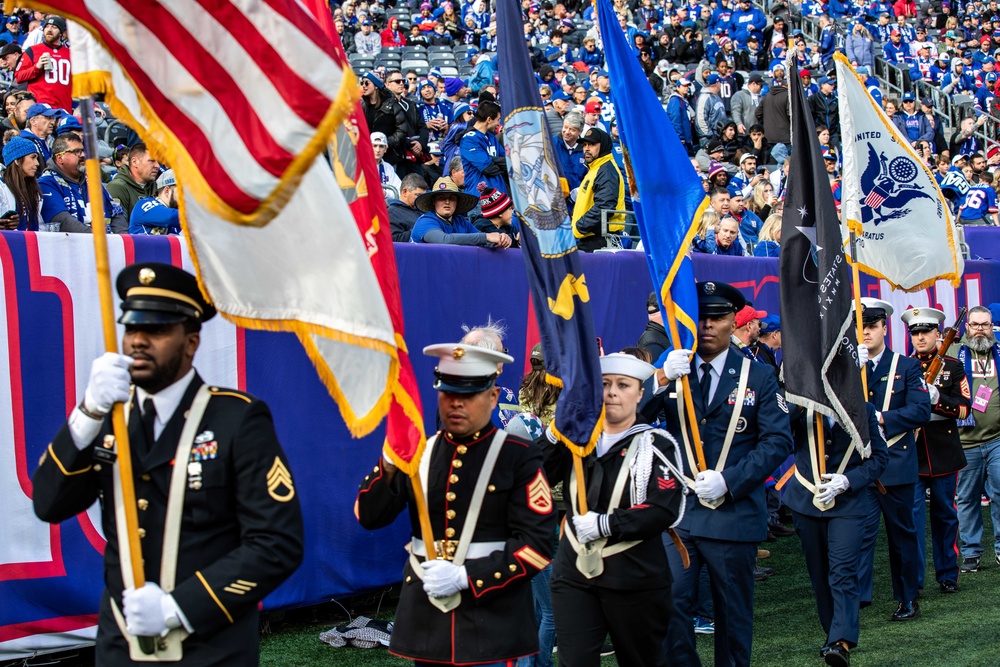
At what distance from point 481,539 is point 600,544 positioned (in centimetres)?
85

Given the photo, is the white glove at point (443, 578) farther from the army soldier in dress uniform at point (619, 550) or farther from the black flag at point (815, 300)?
the black flag at point (815, 300)

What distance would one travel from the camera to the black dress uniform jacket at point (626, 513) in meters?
5.14

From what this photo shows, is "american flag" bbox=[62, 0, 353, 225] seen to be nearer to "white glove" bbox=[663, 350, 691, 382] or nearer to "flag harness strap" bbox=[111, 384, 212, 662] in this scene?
"flag harness strap" bbox=[111, 384, 212, 662]

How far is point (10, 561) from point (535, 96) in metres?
3.42

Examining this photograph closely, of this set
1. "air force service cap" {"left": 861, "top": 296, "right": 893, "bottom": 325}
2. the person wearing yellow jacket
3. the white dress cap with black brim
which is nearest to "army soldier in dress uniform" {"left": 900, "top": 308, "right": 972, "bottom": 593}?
"air force service cap" {"left": 861, "top": 296, "right": 893, "bottom": 325}

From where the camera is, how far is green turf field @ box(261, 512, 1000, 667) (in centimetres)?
708

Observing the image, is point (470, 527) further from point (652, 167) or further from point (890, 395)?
point (890, 395)

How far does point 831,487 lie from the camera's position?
7082 mm

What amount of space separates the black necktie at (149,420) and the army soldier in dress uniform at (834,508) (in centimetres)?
453

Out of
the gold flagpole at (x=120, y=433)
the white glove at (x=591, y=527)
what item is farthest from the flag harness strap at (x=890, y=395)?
the gold flagpole at (x=120, y=433)

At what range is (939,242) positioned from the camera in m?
9.60

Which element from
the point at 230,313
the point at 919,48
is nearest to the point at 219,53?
the point at 230,313

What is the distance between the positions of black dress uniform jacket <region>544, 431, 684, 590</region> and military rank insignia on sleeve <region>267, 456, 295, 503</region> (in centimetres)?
190

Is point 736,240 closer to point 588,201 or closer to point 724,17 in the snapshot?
point 588,201
